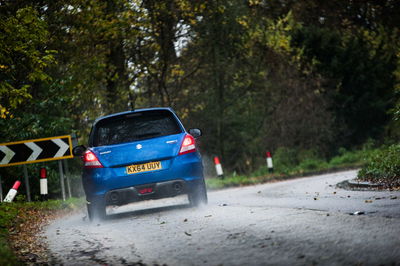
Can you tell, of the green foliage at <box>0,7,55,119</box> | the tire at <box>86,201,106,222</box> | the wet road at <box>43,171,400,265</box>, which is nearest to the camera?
the wet road at <box>43,171,400,265</box>

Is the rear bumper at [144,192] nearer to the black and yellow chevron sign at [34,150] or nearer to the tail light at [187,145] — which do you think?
the tail light at [187,145]

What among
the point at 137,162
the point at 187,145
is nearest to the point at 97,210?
the point at 137,162

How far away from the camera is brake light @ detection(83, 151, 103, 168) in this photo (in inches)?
457

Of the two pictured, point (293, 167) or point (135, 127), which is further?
point (293, 167)

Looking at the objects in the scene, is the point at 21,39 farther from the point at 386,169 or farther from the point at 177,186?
the point at 386,169

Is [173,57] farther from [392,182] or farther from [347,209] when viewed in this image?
[347,209]

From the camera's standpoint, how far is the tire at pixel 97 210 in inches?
463

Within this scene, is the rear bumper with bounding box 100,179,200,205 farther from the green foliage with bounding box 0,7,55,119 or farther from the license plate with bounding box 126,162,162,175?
the green foliage with bounding box 0,7,55,119

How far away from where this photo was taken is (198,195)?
12.1 m

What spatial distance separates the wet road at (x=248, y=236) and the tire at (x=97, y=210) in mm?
251

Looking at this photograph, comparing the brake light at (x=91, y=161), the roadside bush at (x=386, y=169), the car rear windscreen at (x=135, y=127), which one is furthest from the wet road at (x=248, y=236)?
the roadside bush at (x=386, y=169)

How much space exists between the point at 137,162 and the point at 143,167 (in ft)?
0.42

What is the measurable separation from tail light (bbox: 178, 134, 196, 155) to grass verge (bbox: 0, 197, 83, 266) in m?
2.74

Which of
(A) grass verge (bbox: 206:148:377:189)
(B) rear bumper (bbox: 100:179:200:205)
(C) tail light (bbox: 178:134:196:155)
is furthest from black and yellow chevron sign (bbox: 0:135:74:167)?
(A) grass verge (bbox: 206:148:377:189)
